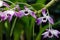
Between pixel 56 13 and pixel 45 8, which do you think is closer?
pixel 45 8

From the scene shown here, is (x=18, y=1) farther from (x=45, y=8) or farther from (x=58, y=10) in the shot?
(x=58, y=10)

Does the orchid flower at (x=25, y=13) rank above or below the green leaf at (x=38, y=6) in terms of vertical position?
below

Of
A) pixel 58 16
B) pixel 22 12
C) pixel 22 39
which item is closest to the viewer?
pixel 22 12

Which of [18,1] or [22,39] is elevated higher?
[18,1]

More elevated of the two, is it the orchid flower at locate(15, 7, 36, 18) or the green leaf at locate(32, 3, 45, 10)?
the green leaf at locate(32, 3, 45, 10)

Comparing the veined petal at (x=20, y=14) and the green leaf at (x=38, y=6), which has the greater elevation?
the green leaf at (x=38, y=6)

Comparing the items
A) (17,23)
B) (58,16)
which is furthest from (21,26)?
(58,16)

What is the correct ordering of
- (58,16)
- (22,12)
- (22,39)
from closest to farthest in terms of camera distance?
1. (22,12)
2. (22,39)
3. (58,16)

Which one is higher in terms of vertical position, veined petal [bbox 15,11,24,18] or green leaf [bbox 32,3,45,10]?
green leaf [bbox 32,3,45,10]

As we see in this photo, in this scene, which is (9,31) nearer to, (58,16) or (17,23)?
(17,23)

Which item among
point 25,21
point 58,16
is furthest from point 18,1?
point 58,16
